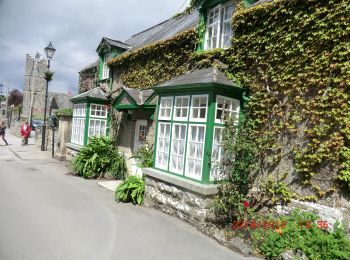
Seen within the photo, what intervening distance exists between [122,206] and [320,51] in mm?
6051

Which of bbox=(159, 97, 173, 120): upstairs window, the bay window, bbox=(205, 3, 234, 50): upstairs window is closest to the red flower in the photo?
the bay window

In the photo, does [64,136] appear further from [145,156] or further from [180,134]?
[180,134]

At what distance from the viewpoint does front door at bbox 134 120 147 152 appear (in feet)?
37.5

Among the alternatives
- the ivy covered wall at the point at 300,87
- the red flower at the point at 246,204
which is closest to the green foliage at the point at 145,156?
the red flower at the point at 246,204

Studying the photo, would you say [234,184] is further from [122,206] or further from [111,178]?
[111,178]

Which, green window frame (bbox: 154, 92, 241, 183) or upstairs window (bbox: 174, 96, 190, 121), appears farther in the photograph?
upstairs window (bbox: 174, 96, 190, 121)

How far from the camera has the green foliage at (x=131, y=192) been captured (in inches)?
327

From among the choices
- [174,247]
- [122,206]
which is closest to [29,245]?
[174,247]

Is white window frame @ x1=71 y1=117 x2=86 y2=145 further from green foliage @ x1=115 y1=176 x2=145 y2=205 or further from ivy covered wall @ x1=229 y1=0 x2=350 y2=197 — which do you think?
ivy covered wall @ x1=229 y1=0 x2=350 y2=197

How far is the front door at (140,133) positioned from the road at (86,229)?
2705 mm

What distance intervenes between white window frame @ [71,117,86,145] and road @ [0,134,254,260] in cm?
464

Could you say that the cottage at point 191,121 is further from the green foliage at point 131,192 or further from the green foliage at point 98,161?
the green foliage at point 98,161

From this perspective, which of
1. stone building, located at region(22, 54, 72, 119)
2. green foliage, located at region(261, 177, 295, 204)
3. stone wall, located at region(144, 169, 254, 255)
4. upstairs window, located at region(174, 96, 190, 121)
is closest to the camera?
stone wall, located at region(144, 169, 254, 255)

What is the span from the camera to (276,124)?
6.86 meters
